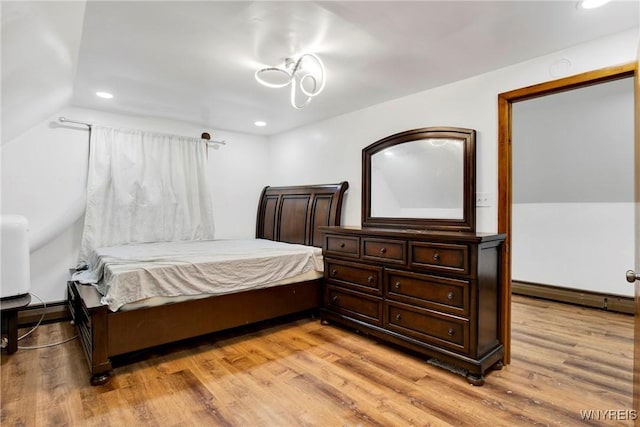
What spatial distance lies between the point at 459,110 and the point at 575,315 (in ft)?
9.01

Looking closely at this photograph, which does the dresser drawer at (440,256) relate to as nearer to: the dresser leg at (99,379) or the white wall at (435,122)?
the white wall at (435,122)

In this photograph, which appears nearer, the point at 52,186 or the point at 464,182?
the point at 464,182

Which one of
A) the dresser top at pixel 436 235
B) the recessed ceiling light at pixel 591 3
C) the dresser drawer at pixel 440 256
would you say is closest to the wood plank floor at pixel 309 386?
the dresser drawer at pixel 440 256

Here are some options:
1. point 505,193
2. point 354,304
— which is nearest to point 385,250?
point 354,304

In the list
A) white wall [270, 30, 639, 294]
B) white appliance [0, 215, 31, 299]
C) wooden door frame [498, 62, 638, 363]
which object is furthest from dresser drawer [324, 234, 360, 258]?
white appliance [0, 215, 31, 299]

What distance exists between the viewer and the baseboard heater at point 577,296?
12.3 feet

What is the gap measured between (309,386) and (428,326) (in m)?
0.97

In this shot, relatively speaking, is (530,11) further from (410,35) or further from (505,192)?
(505,192)

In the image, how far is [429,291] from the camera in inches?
97.0

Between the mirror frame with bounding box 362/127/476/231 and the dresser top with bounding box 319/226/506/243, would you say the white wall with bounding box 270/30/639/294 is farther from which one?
the dresser top with bounding box 319/226/506/243

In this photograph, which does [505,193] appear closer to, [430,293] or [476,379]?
[430,293]

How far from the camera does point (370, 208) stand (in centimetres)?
346

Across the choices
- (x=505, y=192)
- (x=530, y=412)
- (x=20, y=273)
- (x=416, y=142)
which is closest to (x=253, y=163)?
(x=416, y=142)

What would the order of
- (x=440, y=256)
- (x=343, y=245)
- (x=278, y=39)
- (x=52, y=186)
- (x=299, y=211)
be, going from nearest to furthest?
(x=278, y=39)
(x=440, y=256)
(x=343, y=245)
(x=52, y=186)
(x=299, y=211)
